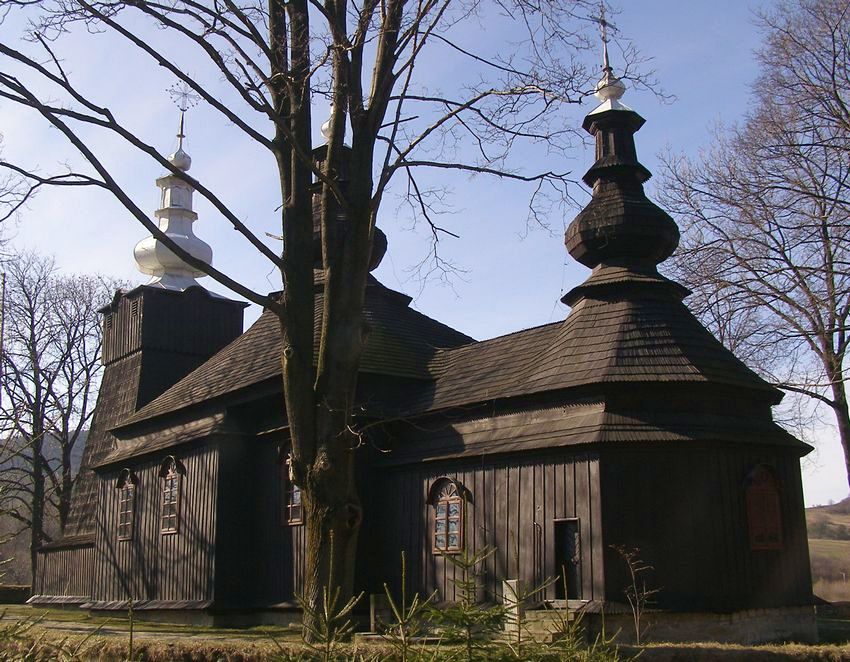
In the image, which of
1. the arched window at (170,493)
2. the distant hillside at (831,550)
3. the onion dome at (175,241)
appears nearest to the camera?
the arched window at (170,493)

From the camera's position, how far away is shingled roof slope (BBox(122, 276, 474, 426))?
Answer: 1780 cm

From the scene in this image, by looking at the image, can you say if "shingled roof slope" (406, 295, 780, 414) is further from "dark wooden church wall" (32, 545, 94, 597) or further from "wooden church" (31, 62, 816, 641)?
"dark wooden church wall" (32, 545, 94, 597)

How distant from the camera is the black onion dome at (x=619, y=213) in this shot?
16.1 m

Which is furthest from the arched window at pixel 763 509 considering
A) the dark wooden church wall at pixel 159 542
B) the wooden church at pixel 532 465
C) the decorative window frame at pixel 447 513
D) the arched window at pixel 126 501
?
the arched window at pixel 126 501

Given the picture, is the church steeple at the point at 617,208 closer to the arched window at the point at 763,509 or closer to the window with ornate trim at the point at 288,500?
the arched window at the point at 763,509

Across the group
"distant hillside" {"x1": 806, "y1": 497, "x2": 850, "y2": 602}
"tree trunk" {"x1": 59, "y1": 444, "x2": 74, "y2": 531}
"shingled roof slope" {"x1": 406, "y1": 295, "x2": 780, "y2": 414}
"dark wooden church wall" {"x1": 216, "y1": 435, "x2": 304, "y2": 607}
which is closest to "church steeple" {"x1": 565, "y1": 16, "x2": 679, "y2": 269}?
"shingled roof slope" {"x1": 406, "y1": 295, "x2": 780, "y2": 414}

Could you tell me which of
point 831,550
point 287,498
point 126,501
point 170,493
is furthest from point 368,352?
point 831,550

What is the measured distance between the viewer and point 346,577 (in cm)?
923

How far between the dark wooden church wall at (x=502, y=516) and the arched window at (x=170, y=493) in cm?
466

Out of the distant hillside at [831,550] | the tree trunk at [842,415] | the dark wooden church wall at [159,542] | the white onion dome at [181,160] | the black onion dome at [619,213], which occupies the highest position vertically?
the white onion dome at [181,160]

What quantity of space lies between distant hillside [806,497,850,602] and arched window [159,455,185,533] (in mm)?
13487

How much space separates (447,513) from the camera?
49.7ft

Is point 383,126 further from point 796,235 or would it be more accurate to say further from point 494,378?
point 796,235

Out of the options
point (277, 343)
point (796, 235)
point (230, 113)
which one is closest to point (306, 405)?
point (230, 113)
